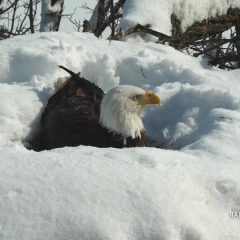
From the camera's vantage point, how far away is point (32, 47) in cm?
456

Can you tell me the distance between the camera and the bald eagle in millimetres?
3514

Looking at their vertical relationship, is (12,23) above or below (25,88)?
below

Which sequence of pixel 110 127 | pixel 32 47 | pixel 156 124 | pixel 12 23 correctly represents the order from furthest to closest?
pixel 12 23
pixel 32 47
pixel 156 124
pixel 110 127

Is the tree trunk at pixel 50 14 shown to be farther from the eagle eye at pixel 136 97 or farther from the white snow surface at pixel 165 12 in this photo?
the eagle eye at pixel 136 97

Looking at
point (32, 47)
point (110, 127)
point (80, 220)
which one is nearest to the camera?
point (80, 220)

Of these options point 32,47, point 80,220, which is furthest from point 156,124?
point 80,220

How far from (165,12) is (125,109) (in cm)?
149

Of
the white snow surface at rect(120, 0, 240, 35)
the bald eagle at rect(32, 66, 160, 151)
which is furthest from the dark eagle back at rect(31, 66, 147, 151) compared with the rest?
the white snow surface at rect(120, 0, 240, 35)

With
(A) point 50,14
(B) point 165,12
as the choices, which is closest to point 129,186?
(B) point 165,12

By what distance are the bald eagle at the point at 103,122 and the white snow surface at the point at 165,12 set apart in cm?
111

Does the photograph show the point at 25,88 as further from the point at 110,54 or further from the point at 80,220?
the point at 80,220

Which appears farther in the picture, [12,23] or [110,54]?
[12,23]

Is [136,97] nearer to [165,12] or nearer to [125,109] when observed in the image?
[125,109]

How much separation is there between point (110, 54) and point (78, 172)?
2.56m
